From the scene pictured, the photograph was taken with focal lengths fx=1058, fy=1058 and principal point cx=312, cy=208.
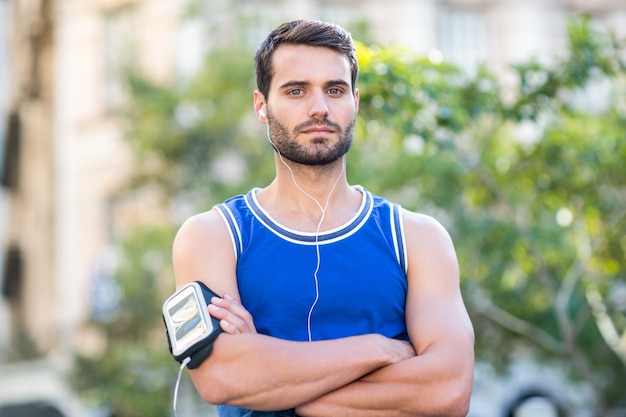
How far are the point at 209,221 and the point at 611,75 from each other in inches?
259

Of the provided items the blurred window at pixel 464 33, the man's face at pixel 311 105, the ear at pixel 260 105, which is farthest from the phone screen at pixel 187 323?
the blurred window at pixel 464 33

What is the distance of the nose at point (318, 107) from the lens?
129 inches

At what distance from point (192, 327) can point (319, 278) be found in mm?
406

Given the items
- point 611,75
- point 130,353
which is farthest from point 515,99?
point 130,353

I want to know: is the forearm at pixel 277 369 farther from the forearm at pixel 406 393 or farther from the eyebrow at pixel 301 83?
the eyebrow at pixel 301 83

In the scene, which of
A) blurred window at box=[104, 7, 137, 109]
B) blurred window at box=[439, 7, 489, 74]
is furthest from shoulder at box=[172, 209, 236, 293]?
blurred window at box=[439, 7, 489, 74]

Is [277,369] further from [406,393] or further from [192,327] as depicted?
[406,393]

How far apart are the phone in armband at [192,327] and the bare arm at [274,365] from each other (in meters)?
0.03

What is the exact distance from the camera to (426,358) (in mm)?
3188

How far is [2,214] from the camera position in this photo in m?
36.4

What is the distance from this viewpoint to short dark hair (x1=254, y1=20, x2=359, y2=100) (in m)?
3.38

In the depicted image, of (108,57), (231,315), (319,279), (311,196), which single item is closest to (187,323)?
(231,315)

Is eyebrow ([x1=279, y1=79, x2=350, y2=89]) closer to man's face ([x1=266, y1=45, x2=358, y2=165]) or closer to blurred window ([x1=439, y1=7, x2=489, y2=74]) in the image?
man's face ([x1=266, y1=45, x2=358, y2=165])

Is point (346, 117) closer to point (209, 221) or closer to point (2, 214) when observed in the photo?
point (209, 221)
